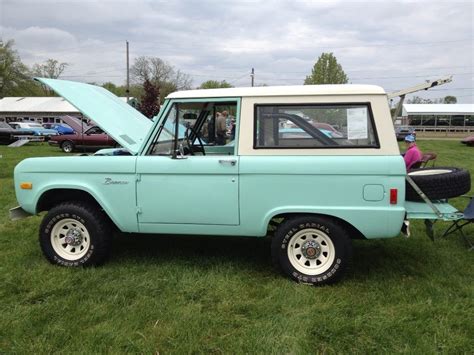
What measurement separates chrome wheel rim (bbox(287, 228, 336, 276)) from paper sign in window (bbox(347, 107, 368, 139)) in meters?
0.99

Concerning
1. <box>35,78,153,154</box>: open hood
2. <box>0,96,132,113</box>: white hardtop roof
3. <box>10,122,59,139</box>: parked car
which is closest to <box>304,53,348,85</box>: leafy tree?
<box>0,96,132,113</box>: white hardtop roof

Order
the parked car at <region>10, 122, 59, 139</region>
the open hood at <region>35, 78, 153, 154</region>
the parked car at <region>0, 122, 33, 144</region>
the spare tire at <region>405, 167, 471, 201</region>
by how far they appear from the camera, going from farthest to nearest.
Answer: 1. the parked car at <region>10, 122, 59, 139</region>
2. the parked car at <region>0, 122, 33, 144</region>
3. the open hood at <region>35, 78, 153, 154</region>
4. the spare tire at <region>405, 167, 471, 201</region>

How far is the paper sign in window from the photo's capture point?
4.01m

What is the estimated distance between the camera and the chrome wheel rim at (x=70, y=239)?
15.1ft

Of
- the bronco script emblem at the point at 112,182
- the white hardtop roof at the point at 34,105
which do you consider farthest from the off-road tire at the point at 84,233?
the white hardtop roof at the point at 34,105

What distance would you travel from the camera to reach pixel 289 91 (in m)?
4.11

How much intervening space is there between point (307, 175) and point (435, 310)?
1.57 metres

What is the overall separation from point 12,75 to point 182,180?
209 feet

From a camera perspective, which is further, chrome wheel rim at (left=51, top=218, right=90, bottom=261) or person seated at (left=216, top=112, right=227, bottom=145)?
person seated at (left=216, top=112, right=227, bottom=145)

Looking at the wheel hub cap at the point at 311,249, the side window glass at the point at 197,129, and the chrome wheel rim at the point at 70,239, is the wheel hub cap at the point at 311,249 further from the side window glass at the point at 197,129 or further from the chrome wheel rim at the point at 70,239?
the chrome wheel rim at the point at 70,239

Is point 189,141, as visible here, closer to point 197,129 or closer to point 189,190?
point 197,129

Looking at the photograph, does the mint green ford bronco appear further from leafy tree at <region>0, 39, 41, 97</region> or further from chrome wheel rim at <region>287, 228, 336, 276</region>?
leafy tree at <region>0, 39, 41, 97</region>

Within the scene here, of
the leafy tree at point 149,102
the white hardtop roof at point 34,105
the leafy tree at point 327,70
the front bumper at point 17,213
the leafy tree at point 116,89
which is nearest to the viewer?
the front bumper at point 17,213

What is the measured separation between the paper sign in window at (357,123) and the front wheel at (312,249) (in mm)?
840
